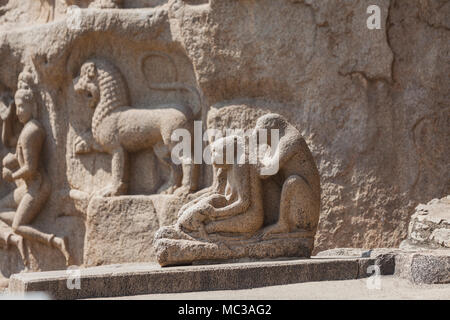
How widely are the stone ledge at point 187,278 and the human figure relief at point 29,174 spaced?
393 centimetres

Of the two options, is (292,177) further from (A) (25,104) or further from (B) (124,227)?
(A) (25,104)

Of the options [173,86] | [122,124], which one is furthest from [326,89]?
[122,124]

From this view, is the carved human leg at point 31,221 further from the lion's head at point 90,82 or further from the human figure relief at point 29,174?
the lion's head at point 90,82

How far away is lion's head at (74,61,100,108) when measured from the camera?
7.81 metres

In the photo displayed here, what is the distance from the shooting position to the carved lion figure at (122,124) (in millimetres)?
7403

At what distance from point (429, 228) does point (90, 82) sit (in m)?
3.89

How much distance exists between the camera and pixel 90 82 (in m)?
7.85

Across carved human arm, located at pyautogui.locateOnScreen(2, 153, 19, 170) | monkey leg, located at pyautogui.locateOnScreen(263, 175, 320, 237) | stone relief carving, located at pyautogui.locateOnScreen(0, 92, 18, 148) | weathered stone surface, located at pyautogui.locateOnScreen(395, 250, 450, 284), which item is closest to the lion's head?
stone relief carving, located at pyautogui.locateOnScreen(0, 92, 18, 148)

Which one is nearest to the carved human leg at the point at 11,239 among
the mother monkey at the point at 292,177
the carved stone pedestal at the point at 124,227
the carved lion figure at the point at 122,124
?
the carved stone pedestal at the point at 124,227

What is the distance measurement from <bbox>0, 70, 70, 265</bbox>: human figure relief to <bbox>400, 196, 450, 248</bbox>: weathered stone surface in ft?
13.0

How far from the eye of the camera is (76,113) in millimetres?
8211
